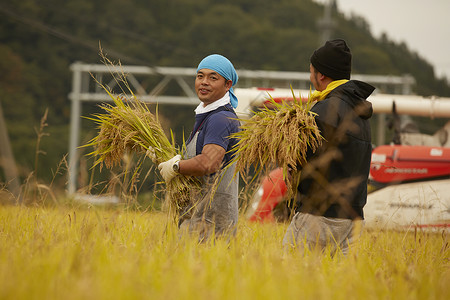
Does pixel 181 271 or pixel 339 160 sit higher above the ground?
pixel 339 160

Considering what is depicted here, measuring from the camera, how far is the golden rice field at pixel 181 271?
2.20 metres

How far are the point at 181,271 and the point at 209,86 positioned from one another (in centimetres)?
149

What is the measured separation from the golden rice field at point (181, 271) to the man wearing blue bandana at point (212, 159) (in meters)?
0.16

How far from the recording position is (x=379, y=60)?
4753cm

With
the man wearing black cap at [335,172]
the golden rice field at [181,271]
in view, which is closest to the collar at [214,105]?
the man wearing black cap at [335,172]

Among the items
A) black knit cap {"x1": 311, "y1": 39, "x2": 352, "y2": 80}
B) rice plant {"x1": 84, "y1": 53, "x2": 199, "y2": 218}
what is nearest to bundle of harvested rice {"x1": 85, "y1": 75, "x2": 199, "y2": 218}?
rice plant {"x1": 84, "y1": 53, "x2": 199, "y2": 218}

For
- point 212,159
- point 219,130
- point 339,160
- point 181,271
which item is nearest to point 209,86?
point 219,130

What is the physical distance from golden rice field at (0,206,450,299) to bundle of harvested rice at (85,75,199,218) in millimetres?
235

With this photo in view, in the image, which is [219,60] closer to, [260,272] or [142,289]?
[260,272]

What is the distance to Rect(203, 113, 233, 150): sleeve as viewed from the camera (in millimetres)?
3357

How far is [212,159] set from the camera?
332cm

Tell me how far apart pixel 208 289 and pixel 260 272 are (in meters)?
0.29

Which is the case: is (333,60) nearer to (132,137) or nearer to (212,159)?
(212,159)

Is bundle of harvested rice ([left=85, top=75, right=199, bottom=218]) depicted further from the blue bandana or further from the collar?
the blue bandana
